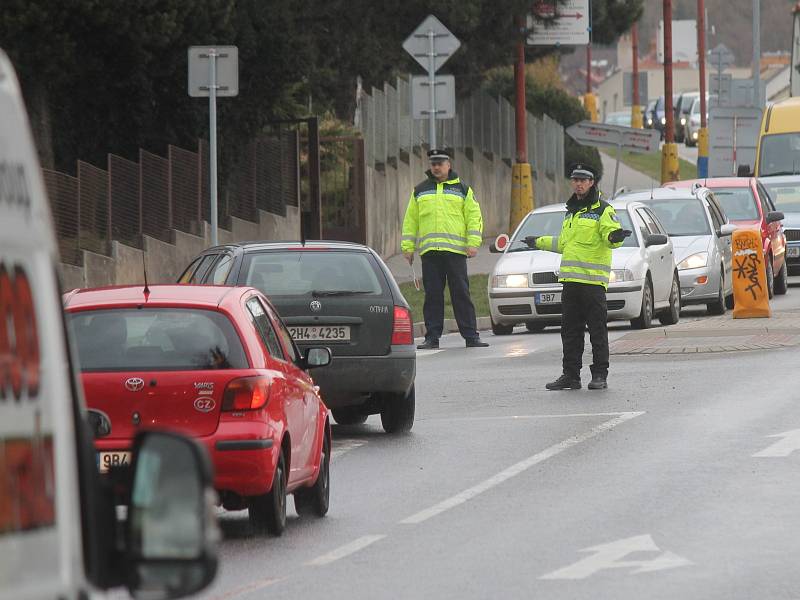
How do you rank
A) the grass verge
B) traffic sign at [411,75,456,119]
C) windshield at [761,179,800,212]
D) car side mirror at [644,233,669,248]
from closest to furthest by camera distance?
car side mirror at [644,233,669,248], the grass verge, traffic sign at [411,75,456,119], windshield at [761,179,800,212]

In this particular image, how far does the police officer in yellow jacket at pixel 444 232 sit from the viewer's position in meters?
20.6

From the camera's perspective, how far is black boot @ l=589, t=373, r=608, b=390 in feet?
54.0

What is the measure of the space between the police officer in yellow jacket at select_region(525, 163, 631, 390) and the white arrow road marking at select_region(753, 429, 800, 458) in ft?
11.4

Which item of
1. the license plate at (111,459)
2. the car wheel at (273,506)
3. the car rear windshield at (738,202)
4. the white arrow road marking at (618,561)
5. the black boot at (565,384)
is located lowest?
the black boot at (565,384)

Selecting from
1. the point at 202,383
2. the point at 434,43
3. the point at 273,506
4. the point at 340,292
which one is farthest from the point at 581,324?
the point at 434,43

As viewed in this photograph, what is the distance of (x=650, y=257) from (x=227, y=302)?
1383 cm

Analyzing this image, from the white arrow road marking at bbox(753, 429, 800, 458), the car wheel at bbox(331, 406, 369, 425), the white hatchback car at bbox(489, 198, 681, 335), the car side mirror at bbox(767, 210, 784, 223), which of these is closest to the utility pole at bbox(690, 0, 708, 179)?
the car side mirror at bbox(767, 210, 784, 223)

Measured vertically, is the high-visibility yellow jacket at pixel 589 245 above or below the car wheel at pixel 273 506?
above

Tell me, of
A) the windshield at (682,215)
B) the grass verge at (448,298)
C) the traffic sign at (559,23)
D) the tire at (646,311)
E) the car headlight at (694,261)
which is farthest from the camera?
the traffic sign at (559,23)

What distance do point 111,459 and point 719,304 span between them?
56.6 ft

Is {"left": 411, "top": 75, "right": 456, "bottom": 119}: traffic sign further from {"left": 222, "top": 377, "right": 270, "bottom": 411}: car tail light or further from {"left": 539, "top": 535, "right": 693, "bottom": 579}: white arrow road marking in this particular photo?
{"left": 539, "top": 535, "right": 693, "bottom": 579}: white arrow road marking

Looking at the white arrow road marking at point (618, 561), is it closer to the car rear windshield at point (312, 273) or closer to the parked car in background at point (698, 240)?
the car rear windshield at point (312, 273)

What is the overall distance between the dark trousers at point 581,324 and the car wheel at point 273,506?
685 cm

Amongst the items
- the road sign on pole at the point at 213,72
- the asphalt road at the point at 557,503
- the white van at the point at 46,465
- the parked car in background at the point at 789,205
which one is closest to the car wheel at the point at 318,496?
the asphalt road at the point at 557,503
